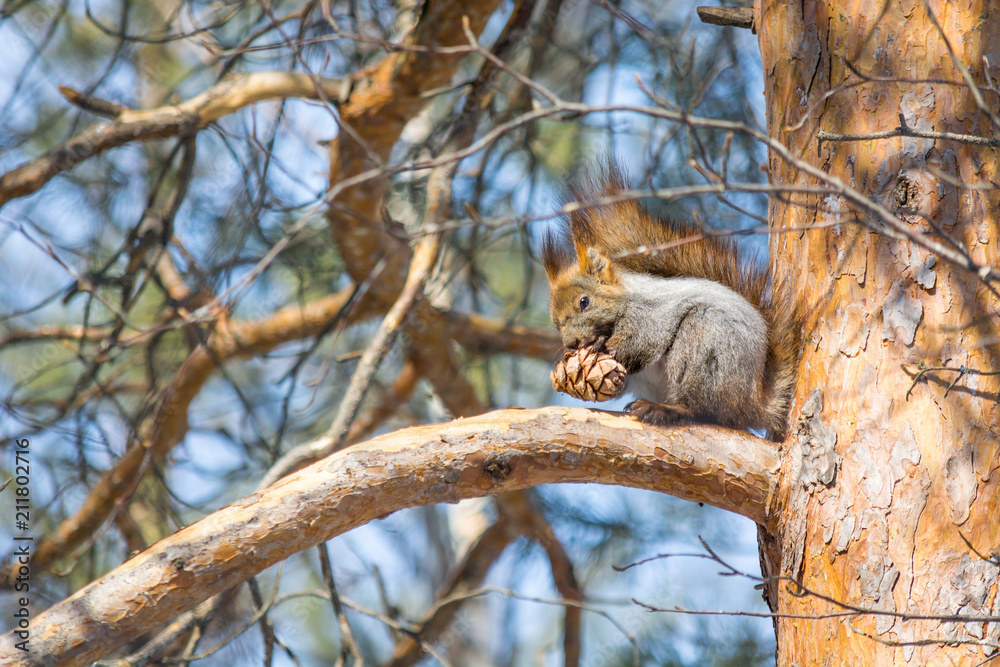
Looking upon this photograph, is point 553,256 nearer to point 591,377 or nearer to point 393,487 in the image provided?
point 591,377

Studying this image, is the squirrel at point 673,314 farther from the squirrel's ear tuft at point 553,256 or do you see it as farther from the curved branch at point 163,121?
the curved branch at point 163,121

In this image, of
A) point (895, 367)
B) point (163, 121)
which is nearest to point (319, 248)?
point (163, 121)

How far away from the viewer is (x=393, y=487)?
1189 millimetres

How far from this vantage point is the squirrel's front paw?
135cm

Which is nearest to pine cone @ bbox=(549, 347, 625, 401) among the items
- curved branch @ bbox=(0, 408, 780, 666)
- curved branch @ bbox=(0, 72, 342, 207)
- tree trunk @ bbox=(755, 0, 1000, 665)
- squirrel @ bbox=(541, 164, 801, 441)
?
squirrel @ bbox=(541, 164, 801, 441)

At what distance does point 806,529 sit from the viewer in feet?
3.98

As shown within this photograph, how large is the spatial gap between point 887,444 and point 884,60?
2.00 ft

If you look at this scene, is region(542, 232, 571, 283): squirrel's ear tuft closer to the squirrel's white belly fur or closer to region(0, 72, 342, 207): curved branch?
the squirrel's white belly fur

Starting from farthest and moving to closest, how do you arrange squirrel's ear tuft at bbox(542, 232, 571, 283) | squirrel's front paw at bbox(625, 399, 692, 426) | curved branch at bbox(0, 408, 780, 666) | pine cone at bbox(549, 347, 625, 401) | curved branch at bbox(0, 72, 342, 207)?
squirrel's ear tuft at bbox(542, 232, 571, 283) → curved branch at bbox(0, 72, 342, 207) → pine cone at bbox(549, 347, 625, 401) → squirrel's front paw at bbox(625, 399, 692, 426) → curved branch at bbox(0, 408, 780, 666)

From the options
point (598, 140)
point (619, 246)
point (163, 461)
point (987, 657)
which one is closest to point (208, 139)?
point (163, 461)

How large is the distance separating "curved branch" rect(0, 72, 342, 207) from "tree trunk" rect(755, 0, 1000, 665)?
3.66ft

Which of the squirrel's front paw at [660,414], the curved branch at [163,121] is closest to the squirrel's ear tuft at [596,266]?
the squirrel's front paw at [660,414]

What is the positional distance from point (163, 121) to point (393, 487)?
1225mm

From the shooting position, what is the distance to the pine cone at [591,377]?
153 cm
